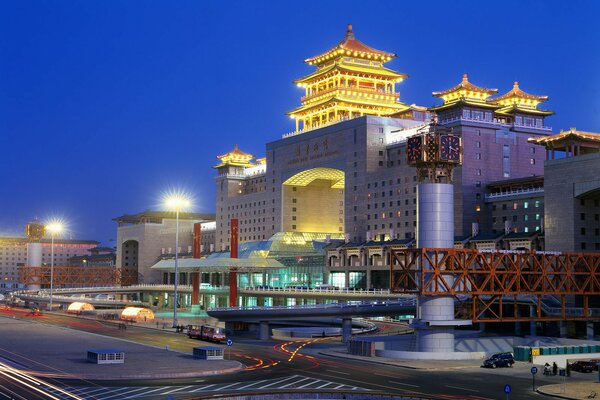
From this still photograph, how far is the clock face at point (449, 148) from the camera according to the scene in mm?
81938

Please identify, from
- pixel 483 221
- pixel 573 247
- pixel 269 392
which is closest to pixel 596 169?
pixel 573 247

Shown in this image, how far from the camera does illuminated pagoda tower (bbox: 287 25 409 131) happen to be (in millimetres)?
190688

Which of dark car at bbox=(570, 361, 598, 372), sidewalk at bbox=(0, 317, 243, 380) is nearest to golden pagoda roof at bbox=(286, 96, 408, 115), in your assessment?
sidewalk at bbox=(0, 317, 243, 380)

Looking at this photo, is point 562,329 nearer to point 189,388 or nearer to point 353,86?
point 189,388

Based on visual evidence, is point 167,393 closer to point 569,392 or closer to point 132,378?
point 132,378

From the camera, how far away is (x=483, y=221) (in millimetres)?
143750

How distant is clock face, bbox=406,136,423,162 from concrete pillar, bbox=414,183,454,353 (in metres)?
2.72

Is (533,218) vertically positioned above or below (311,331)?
above

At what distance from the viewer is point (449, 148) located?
270 ft

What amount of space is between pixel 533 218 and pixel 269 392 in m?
90.8

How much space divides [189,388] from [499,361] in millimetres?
29249

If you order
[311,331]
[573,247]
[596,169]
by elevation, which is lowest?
[311,331]

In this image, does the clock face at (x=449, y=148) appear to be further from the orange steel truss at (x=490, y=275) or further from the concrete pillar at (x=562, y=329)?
the concrete pillar at (x=562, y=329)

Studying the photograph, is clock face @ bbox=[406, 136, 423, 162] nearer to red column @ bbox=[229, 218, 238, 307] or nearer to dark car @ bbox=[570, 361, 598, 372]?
dark car @ bbox=[570, 361, 598, 372]
